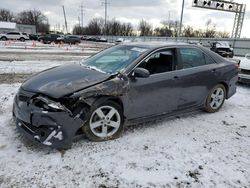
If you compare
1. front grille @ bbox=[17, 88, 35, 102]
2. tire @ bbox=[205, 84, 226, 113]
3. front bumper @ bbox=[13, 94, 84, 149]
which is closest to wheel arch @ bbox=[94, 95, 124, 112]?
front bumper @ bbox=[13, 94, 84, 149]

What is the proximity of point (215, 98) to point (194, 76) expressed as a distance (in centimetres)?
103

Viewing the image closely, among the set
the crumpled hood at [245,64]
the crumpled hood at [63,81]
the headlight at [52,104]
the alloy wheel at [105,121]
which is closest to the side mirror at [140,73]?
the crumpled hood at [63,81]

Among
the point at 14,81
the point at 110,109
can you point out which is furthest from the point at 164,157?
the point at 14,81

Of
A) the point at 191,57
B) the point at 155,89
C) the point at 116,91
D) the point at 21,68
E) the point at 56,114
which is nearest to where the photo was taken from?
the point at 56,114

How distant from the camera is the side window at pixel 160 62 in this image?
13.2ft

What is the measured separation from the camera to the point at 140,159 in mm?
3203

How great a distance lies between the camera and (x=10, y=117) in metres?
4.34

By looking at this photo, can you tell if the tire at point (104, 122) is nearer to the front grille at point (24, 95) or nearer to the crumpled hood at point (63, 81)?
the crumpled hood at point (63, 81)

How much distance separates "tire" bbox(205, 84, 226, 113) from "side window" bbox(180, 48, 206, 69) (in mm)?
711

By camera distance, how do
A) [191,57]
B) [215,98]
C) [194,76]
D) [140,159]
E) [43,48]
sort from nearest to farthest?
[140,159]
[194,76]
[191,57]
[215,98]
[43,48]

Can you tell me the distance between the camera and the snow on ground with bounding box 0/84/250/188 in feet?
8.96

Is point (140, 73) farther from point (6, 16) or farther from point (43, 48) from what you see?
point (6, 16)

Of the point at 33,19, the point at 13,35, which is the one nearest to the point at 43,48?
the point at 13,35

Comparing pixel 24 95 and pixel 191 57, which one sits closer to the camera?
pixel 24 95
